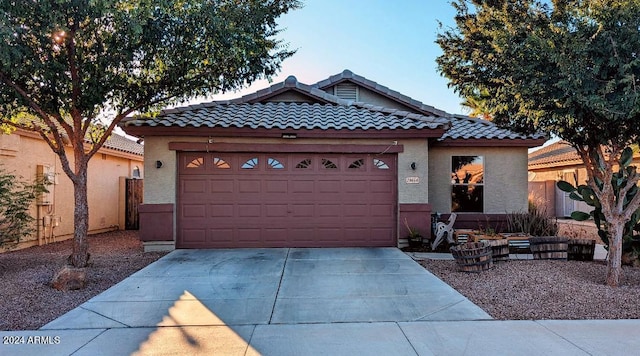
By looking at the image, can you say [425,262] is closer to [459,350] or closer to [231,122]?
[459,350]

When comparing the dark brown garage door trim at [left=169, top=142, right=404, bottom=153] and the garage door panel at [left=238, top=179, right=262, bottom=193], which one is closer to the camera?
the dark brown garage door trim at [left=169, top=142, right=404, bottom=153]

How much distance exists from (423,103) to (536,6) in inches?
260

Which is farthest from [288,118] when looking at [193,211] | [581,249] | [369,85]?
[581,249]

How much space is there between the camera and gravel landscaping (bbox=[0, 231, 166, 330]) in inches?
215

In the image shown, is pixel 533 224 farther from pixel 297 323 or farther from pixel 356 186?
pixel 297 323

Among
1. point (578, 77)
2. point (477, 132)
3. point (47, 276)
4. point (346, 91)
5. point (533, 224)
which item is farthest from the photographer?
point (346, 91)

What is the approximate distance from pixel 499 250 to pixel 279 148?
566 centimetres

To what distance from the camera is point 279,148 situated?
34.1 ft

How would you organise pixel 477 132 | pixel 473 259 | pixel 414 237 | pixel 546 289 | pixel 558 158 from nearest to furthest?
pixel 546 289, pixel 473 259, pixel 414 237, pixel 477 132, pixel 558 158

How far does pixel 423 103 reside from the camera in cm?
1347

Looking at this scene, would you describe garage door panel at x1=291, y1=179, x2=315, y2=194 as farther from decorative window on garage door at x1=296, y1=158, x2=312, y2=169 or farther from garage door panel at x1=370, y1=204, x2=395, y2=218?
garage door panel at x1=370, y1=204, x2=395, y2=218

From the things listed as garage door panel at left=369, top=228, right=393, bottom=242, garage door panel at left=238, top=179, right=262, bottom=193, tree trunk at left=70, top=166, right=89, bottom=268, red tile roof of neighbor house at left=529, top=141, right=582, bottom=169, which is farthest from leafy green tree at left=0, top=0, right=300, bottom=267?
red tile roof of neighbor house at left=529, top=141, right=582, bottom=169

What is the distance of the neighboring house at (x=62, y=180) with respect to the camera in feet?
34.7

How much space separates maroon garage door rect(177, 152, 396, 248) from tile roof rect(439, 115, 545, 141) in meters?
2.46
